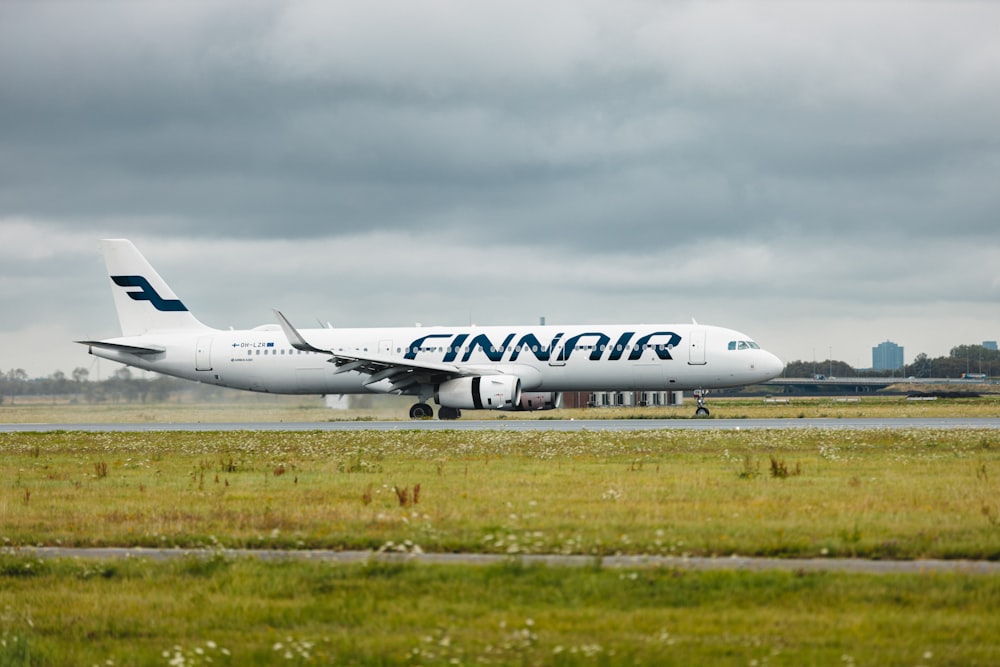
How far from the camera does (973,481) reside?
18969 mm

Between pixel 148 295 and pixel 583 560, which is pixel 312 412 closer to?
pixel 148 295

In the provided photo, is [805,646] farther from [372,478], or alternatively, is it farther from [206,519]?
[372,478]

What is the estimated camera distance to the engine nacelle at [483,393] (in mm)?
45594

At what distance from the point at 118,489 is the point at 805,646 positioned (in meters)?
15.3

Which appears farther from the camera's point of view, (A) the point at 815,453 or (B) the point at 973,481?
(A) the point at 815,453

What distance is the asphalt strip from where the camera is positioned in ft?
36.7

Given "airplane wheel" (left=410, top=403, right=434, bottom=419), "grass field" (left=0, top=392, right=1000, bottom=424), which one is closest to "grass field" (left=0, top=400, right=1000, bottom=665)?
"airplane wheel" (left=410, top=403, right=434, bottom=419)

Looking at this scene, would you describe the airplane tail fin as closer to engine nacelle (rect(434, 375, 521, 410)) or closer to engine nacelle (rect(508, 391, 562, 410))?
engine nacelle (rect(434, 375, 521, 410))

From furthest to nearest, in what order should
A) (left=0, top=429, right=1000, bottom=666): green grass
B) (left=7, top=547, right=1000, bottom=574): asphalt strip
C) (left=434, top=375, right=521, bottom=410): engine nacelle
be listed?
1. (left=434, top=375, right=521, bottom=410): engine nacelle
2. (left=7, top=547, right=1000, bottom=574): asphalt strip
3. (left=0, top=429, right=1000, bottom=666): green grass

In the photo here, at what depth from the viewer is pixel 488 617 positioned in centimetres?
972

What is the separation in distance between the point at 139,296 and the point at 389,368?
14498 millimetres

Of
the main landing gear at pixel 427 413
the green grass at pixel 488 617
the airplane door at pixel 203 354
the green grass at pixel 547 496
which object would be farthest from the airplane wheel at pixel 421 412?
the green grass at pixel 488 617

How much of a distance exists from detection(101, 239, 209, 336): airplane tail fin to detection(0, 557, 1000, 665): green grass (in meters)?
43.9

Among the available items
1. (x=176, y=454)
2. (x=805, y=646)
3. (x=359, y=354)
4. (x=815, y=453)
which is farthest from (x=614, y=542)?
(x=359, y=354)
